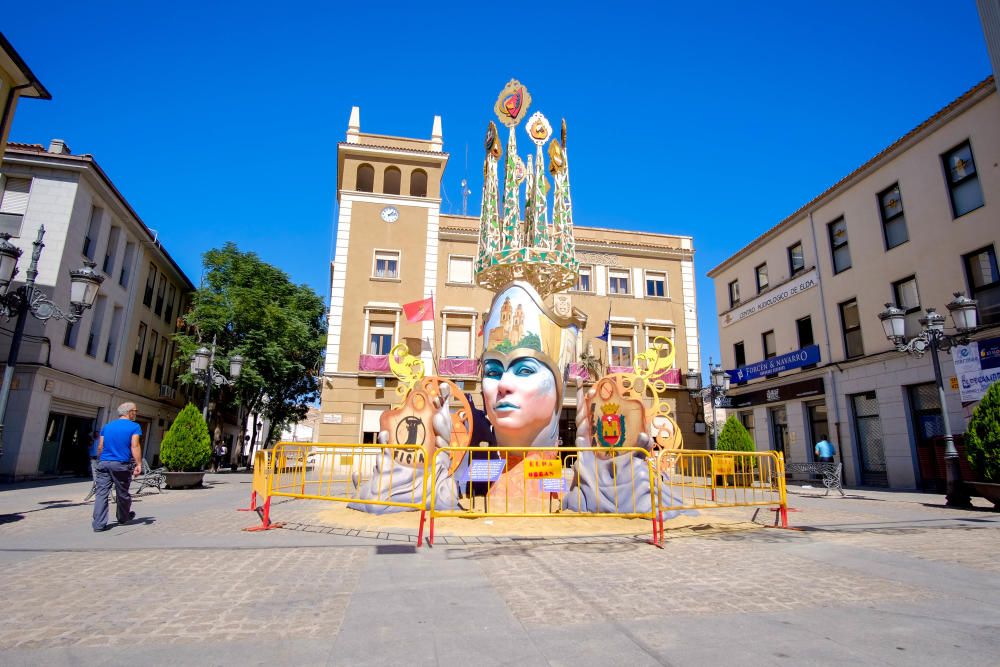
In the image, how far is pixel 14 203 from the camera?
681 inches

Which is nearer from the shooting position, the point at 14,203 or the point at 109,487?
the point at 109,487

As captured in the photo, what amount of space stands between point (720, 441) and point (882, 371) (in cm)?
571

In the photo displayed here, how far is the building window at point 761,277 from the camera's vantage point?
928 inches

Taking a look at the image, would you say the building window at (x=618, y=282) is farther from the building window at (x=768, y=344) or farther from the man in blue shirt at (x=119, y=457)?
the man in blue shirt at (x=119, y=457)

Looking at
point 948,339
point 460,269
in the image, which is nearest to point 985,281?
point 948,339

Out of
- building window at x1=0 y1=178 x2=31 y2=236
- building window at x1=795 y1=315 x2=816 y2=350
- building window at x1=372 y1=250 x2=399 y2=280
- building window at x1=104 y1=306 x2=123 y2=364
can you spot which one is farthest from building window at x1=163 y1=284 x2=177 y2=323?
building window at x1=795 y1=315 x2=816 y2=350

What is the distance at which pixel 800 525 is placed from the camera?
835 centimetres

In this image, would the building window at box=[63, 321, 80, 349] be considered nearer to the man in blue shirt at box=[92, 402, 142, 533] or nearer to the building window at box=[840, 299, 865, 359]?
the man in blue shirt at box=[92, 402, 142, 533]

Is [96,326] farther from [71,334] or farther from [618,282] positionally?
[618,282]

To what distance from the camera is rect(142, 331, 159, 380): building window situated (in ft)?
80.6

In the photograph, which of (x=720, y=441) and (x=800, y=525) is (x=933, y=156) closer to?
(x=720, y=441)

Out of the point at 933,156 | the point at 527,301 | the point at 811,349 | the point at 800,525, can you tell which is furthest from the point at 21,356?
the point at 933,156

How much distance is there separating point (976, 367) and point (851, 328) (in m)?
4.96

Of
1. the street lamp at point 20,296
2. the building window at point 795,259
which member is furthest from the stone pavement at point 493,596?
the building window at point 795,259
